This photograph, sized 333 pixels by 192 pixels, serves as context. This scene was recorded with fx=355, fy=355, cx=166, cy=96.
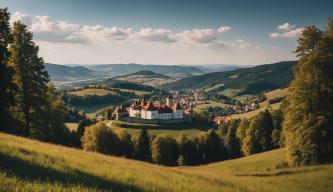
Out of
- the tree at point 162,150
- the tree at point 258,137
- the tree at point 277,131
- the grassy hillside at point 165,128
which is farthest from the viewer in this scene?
the grassy hillside at point 165,128

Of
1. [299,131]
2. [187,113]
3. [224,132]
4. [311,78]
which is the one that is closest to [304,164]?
[299,131]

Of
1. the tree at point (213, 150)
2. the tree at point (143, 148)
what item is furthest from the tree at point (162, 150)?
the tree at point (213, 150)

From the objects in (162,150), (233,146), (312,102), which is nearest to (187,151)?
(162,150)

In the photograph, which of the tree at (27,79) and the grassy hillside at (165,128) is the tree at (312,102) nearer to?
the tree at (27,79)

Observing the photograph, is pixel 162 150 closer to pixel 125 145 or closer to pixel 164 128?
pixel 125 145

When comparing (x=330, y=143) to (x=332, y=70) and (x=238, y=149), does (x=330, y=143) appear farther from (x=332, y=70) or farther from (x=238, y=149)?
(x=238, y=149)
